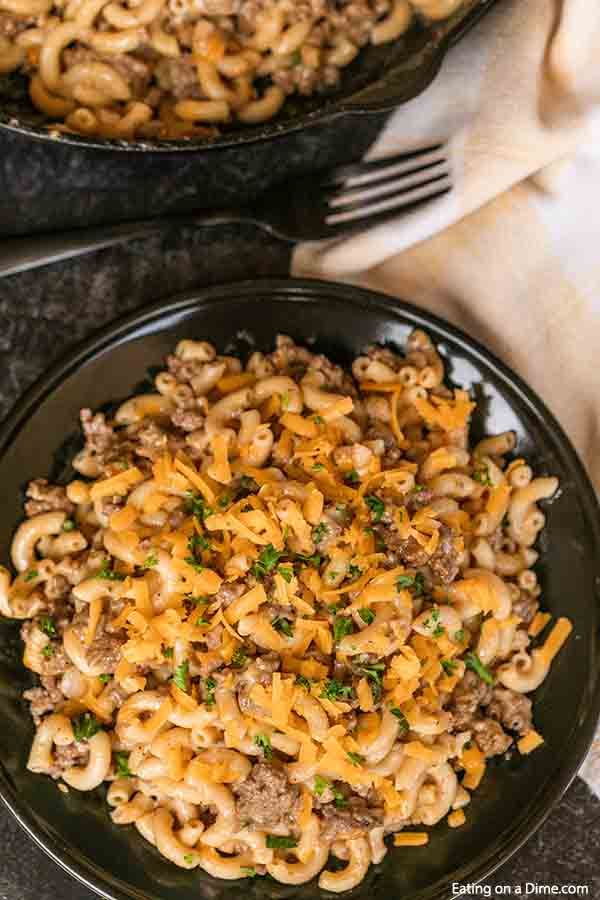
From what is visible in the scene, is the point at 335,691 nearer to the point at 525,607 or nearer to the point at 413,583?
the point at 413,583

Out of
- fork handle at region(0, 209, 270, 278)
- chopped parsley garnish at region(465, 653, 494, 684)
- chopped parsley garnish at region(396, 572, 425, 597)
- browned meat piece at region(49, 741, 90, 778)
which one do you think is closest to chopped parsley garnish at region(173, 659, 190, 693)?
browned meat piece at region(49, 741, 90, 778)

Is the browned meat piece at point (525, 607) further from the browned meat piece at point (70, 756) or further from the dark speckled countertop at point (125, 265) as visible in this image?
the browned meat piece at point (70, 756)

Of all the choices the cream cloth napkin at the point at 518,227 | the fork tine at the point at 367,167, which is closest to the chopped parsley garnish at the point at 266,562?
the cream cloth napkin at the point at 518,227

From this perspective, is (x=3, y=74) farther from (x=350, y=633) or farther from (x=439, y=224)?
(x=350, y=633)

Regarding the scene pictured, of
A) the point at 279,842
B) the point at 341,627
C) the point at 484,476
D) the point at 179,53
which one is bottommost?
the point at 279,842

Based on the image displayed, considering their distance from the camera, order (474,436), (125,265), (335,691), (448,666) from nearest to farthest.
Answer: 1. (335,691)
2. (448,666)
3. (474,436)
4. (125,265)

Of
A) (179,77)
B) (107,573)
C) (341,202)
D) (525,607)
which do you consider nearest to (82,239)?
(179,77)
